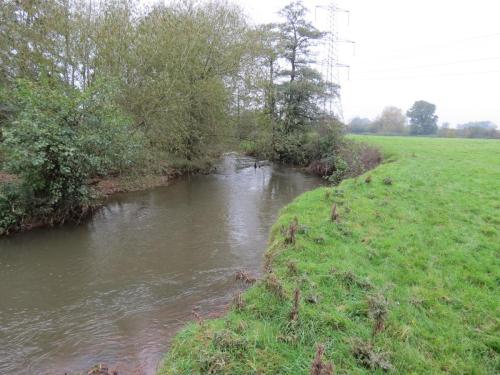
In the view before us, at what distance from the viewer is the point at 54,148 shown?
9.99 meters

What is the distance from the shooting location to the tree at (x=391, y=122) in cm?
5440

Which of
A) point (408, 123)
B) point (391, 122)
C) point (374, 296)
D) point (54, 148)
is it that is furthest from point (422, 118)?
point (374, 296)

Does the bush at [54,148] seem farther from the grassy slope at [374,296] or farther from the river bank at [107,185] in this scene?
the grassy slope at [374,296]

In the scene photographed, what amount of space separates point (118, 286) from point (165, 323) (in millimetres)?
2034

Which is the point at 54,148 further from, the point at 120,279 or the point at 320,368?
the point at 320,368

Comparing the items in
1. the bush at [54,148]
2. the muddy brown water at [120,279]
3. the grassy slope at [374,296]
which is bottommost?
the muddy brown water at [120,279]

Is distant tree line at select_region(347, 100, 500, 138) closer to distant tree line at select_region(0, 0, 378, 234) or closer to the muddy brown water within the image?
distant tree line at select_region(0, 0, 378, 234)

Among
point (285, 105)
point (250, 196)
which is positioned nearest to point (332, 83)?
point (285, 105)

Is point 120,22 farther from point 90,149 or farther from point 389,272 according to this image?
point 389,272

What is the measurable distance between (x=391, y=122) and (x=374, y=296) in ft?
188

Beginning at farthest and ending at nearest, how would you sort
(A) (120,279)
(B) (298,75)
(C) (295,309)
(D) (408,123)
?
(D) (408,123) < (B) (298,75) < (A) (120,279) < (C) (295,309)

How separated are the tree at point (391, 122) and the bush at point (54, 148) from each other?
50.1 meters

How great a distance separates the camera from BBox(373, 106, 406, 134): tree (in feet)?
178

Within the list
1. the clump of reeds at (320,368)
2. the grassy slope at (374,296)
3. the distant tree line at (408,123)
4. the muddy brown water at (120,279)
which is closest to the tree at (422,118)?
the distant tree line at (408,123)
